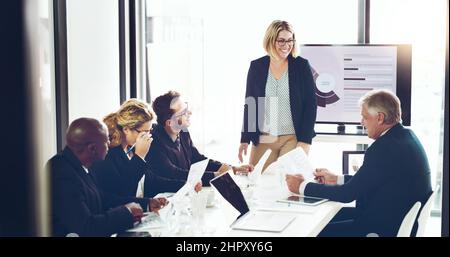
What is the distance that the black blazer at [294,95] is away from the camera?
325cm

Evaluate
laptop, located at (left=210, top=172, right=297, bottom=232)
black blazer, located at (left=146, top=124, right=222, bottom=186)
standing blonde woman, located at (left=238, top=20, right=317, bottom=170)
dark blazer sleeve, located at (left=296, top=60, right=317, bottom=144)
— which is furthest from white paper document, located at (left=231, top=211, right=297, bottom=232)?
dark blazer sleeve, located at (left=296, top=60, right=317, bottom=144)

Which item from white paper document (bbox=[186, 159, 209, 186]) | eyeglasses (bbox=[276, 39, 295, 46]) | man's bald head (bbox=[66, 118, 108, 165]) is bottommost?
white paper document (bbox=[186, 159, 209, 186])

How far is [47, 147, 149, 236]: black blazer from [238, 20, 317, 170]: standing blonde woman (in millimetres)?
1415

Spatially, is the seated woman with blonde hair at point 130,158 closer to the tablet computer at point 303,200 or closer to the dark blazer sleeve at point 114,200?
the dark blazer sleeve at point 114,200

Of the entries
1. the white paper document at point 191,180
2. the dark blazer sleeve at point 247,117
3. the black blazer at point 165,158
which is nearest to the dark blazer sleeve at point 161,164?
the black blazer at point 165,158

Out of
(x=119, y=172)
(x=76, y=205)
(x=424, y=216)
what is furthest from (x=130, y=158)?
(x=424, y=216)

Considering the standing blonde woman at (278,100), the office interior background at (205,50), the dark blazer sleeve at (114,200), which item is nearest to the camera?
the dark blazer sleeve at (114,200)

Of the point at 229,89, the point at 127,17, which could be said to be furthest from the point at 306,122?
the point at 127,17

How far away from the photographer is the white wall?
2.94m

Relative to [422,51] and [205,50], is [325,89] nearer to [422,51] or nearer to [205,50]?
[422,51]

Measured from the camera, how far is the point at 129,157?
238cm

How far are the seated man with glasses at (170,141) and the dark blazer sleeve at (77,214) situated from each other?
2.46ft

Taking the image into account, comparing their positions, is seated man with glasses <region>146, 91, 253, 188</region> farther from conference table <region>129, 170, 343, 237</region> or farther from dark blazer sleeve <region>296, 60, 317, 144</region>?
dark blazer sleeve <region>296, 60, 317, 144</region>

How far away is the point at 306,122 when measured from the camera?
10.9 feet
